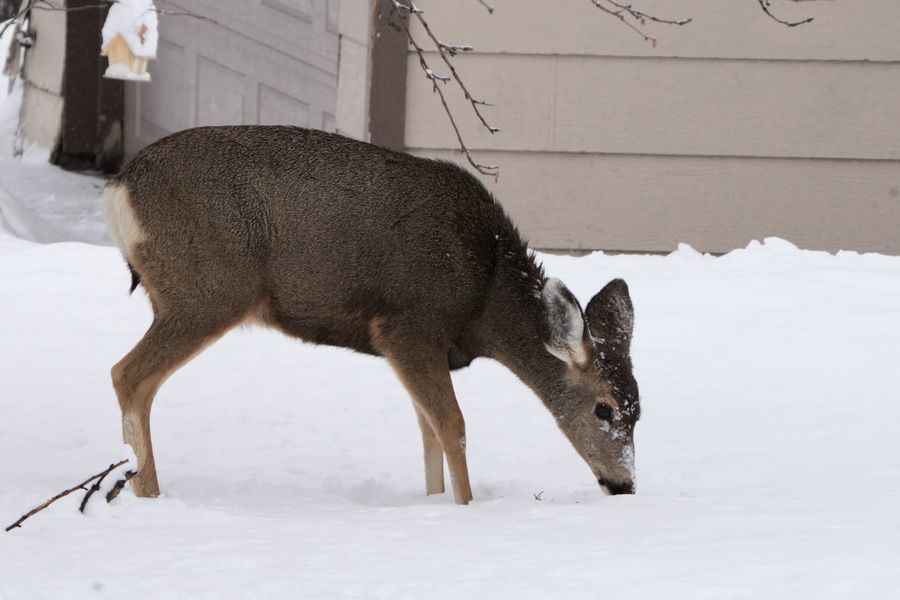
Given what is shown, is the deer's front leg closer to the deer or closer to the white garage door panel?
the deer

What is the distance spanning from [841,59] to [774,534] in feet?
17.9

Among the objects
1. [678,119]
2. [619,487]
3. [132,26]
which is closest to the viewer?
[619,487]

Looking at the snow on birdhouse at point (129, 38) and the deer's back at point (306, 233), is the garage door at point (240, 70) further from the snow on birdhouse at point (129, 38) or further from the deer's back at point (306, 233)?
the deer's back at point (306, 233)

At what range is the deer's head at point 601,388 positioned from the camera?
5.58 m

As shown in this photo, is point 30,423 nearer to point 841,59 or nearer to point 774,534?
point 774,534

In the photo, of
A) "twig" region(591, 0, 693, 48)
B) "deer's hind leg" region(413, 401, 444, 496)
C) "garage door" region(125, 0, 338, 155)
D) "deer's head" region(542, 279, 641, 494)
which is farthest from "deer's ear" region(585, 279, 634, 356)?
"garage door" region(125, 0, 338, 155)

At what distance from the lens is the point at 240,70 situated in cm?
1185

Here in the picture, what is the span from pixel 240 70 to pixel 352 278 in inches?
262

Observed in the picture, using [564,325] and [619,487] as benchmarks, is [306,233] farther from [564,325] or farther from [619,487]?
[619,487]

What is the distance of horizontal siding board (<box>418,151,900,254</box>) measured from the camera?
9320 mm

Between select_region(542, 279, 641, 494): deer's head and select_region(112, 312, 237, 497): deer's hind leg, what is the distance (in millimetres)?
1166

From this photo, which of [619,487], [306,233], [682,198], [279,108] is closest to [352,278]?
[306,233]

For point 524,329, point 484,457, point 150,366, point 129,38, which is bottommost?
point 484,457

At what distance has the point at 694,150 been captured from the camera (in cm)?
934
